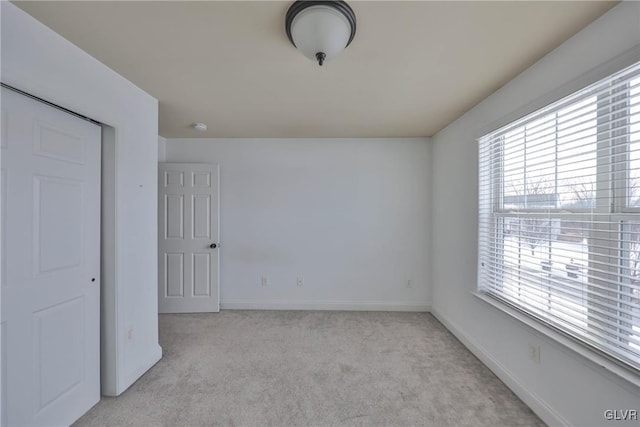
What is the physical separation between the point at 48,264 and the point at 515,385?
3221 mm

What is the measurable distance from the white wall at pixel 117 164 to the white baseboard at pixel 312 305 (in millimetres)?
1297

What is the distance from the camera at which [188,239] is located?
346cm

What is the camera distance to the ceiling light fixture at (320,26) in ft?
3.95

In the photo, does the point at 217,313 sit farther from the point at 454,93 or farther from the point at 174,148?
the point at 454,93

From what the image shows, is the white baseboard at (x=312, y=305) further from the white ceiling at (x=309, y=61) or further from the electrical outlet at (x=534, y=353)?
the white ceiling at (x=309, y=61)

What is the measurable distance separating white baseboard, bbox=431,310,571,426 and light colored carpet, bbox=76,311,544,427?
0.17 feet

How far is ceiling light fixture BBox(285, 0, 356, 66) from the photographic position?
120 cm

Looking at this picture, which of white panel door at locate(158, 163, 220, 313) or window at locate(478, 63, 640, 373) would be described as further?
white panel door at locate(158, 163, 220, 313)

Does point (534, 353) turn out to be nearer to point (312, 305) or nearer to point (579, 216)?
point (579, 216)

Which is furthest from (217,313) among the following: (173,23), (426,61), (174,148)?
(426,61)

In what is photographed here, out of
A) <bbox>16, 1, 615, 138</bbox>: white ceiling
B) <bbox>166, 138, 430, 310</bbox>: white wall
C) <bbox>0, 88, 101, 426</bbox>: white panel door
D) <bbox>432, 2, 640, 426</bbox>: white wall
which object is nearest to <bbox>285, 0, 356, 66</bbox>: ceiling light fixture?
<bbox>16, 1, 615, 138</bbox>: white ceiling

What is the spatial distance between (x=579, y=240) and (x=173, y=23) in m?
2.56

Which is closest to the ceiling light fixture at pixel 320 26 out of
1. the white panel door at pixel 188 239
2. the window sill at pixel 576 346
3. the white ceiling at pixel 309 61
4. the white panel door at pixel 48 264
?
the white ceiling at pixel 309 61

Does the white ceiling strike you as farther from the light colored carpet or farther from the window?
the light colored carpet
